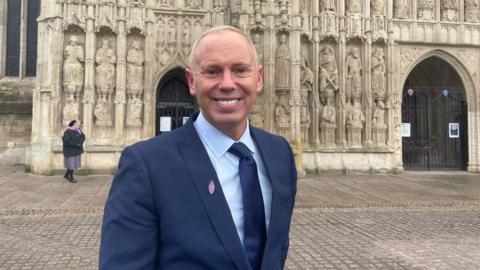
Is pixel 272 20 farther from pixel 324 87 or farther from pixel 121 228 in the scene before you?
pixel 121 228

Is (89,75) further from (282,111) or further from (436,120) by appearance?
(436,120)

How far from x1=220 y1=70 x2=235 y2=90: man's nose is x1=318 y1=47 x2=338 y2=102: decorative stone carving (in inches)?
593

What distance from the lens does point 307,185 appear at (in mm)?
12359

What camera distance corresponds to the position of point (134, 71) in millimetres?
14789

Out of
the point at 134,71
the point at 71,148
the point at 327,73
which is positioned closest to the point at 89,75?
the point at 134,71

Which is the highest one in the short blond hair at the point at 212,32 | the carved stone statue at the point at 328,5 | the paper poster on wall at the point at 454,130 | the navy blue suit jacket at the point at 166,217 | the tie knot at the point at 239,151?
the carved stone statue at the point at 328,5

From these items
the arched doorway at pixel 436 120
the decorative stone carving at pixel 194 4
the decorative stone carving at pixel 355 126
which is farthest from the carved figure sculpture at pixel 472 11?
the decorative stone carving at pixel 194 4

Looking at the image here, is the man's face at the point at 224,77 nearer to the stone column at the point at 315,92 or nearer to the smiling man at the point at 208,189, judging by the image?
the smiling man at the point at 208,189

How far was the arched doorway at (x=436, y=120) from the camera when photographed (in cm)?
1844

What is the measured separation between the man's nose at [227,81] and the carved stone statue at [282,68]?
13.8 m

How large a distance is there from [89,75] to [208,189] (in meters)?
14.3

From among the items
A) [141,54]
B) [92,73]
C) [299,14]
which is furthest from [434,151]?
[92,73]

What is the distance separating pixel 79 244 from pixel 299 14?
41.1 feet

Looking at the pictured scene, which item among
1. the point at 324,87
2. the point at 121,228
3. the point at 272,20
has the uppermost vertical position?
the point at 272,20
